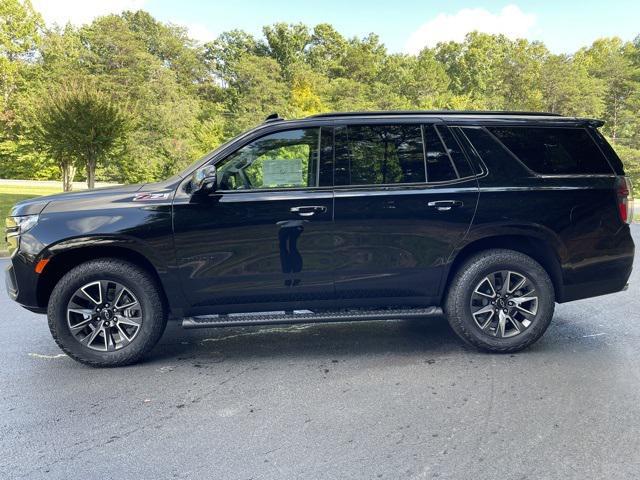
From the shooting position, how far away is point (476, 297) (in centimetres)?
429

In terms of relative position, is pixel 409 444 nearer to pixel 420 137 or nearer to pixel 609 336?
pixel 420 137

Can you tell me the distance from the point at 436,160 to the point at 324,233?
115 centimetres

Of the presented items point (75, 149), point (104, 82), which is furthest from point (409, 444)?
point (104, 82)

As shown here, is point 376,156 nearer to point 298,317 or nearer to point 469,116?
point 469,116

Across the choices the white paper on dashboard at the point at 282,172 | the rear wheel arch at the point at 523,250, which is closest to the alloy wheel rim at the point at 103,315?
the white paper on dashboard at the point at 282,172

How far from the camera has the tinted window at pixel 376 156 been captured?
165 inches

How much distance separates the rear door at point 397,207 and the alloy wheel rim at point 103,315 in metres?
1.70

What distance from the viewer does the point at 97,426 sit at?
319 centimetres

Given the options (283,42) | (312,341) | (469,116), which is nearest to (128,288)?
(312,341)

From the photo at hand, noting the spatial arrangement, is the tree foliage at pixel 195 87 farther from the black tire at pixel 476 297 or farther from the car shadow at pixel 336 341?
the black tire at pixel 476 297

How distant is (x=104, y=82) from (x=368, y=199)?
31.9 m

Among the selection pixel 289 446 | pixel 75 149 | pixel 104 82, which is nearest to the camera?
pixel 289 446

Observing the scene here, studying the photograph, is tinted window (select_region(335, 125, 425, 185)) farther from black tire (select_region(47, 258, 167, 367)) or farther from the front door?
black tire (select_region(47, 258, 167, 367))

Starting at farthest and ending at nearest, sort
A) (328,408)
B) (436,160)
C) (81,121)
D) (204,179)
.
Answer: (81,121)
(436,160)
(204,179)
(328,408)
